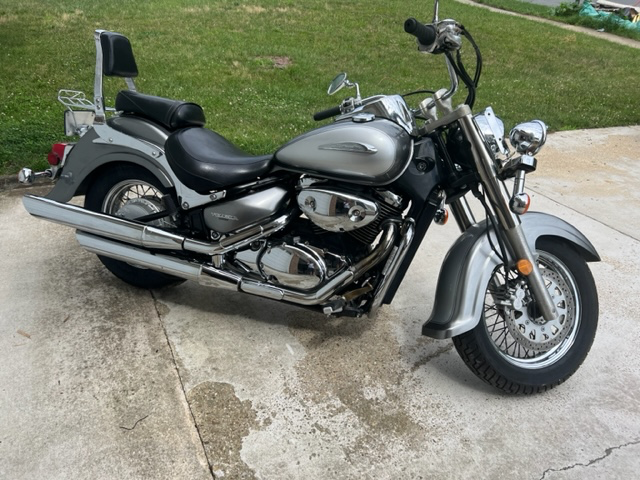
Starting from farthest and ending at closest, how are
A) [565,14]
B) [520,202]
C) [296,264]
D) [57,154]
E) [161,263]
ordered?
1. [565,14]
2. [57,154]
3. [161,263]
4. [296,264]
5. [520,202]

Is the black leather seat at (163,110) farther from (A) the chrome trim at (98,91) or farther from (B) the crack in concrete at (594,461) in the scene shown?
(B) the crack in concrete at (594,461)

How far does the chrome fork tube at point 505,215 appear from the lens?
2412 mm

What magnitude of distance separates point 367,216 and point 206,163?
2.74 ft

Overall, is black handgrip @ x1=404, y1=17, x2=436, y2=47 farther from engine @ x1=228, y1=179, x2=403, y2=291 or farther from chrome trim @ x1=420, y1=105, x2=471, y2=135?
engine @ x1=228, y1=179, x2=403, y2=291

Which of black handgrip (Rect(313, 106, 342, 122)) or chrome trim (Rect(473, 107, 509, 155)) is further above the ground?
chrome trim (Rect(473, 107, 509, 155))

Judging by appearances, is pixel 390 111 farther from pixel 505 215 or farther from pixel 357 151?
pixel 505 215

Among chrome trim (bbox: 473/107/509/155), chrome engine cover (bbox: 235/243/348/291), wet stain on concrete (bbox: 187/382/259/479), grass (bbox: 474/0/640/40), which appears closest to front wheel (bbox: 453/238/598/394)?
chrome trim (bbox: 473/107/509/155)

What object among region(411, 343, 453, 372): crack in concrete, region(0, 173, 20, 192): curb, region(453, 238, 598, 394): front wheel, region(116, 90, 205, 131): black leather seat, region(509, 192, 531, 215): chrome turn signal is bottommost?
region(0, 173, 20, 192): curb

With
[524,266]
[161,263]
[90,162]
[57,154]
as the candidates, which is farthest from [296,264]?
[57,154]

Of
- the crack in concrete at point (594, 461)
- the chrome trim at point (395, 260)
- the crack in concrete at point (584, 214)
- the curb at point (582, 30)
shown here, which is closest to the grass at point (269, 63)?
the curb at point (582, 30)

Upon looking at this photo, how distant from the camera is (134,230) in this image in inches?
118

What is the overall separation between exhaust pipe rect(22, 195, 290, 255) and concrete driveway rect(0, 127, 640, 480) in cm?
48

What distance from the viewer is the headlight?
7.71 feet

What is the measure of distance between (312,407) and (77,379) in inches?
43.2
